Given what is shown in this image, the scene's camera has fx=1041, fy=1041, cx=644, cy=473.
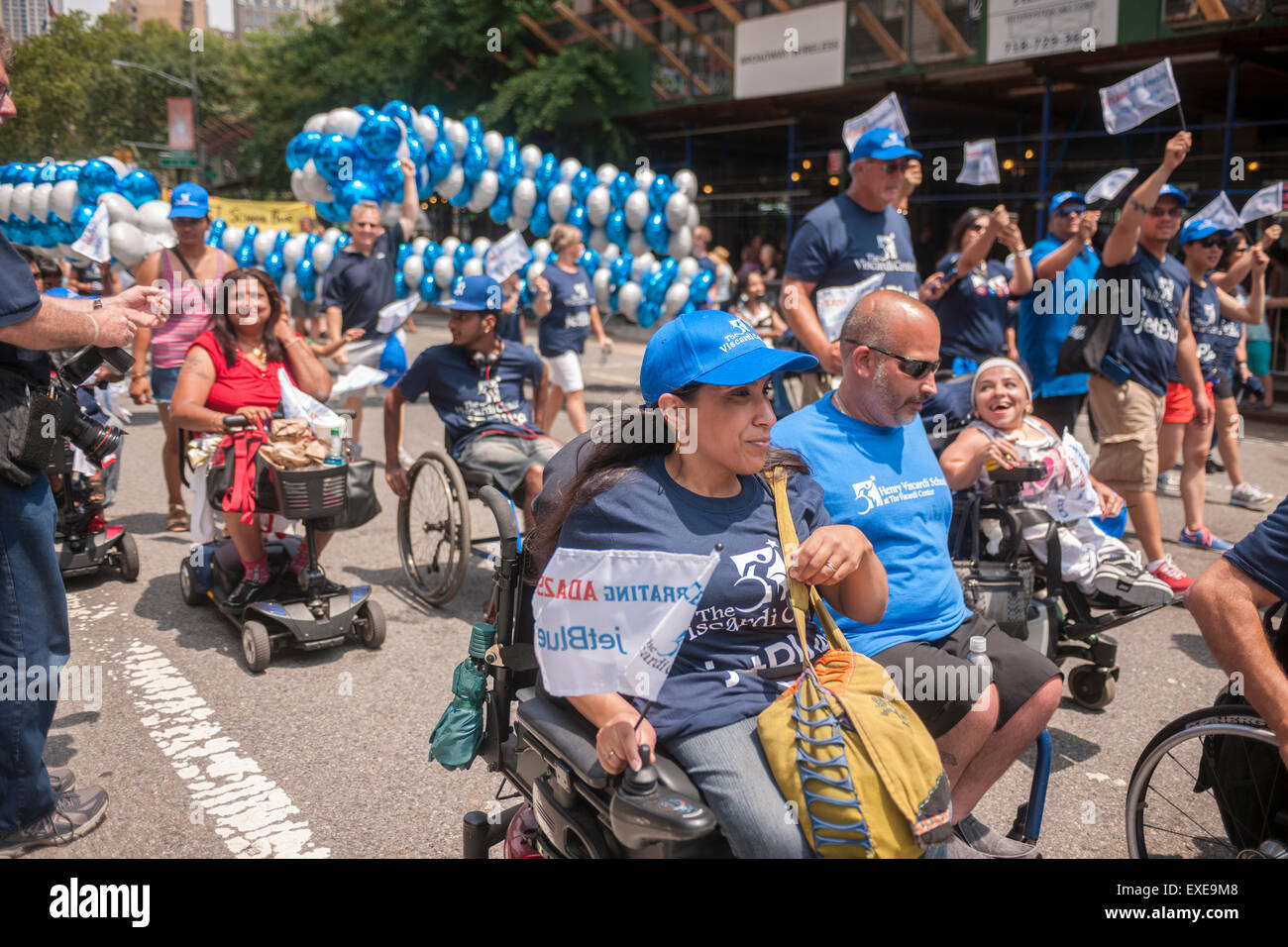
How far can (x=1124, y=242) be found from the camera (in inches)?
214

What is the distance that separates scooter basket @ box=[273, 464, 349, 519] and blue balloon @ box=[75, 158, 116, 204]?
312 inches

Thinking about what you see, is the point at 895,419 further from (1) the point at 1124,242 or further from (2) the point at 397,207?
(2) the point at 397,207

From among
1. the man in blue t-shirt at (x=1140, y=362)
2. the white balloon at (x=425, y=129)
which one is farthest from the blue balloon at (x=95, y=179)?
the man in blue t-shirt at (x=1140, y=362)

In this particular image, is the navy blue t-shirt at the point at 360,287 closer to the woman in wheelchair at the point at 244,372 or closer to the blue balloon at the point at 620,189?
the woman in wheelchair at the point at 244,372

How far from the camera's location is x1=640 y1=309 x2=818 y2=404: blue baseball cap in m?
2.24

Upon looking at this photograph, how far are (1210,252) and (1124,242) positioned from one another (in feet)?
5.66

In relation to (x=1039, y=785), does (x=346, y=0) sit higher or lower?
higher

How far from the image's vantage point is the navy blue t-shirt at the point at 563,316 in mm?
9016

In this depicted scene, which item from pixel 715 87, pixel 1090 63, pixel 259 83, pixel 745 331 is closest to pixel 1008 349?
pixel 745 331

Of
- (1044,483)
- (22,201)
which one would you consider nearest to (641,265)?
(22,201)

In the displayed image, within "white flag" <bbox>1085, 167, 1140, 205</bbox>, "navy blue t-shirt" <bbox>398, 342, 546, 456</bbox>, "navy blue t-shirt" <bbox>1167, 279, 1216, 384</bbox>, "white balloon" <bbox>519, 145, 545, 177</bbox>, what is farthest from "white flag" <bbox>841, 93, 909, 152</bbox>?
"white balloon" <bbox>519, 145, 545, 177</bbox>

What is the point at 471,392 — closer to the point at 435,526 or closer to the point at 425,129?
the point at 435,526

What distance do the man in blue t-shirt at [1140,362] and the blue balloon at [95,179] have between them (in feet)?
31.6
